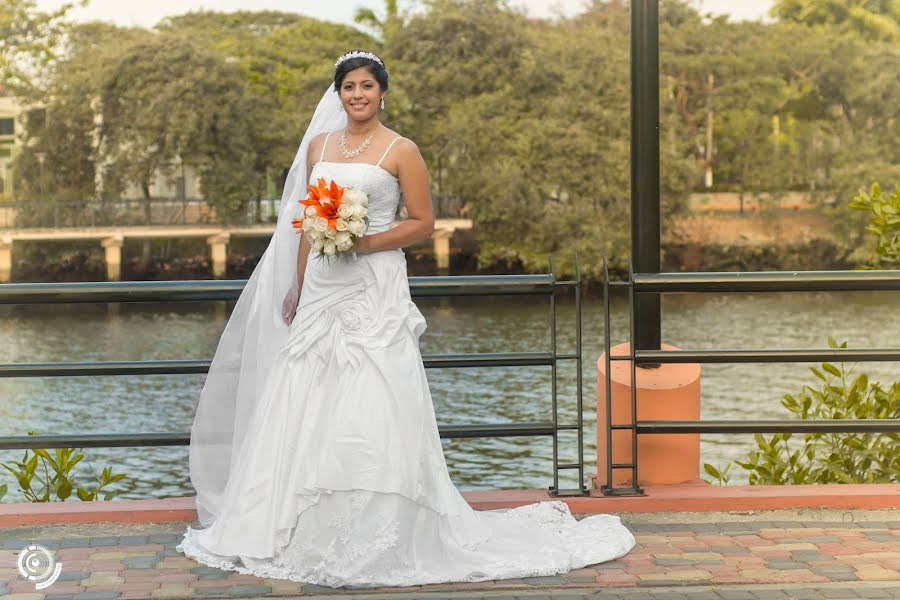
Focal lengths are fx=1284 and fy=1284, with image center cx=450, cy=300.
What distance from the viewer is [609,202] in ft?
136

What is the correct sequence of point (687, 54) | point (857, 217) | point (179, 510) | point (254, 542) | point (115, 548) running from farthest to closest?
point (687, 54), point (857, 217), point (179, 510), point (115, 548), point (254, 542)

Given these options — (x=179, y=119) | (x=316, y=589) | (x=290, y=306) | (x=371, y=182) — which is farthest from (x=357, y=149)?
(x=179, y=119)

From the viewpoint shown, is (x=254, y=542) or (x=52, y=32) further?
(x=52, y=32)

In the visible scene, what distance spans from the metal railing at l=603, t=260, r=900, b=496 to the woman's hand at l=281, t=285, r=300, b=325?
128 cm

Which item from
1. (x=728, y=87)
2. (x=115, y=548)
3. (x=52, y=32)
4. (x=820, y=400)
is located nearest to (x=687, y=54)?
(x=728, y=87)

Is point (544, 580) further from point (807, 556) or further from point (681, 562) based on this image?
point (807, 556)

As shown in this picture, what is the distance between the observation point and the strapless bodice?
15.1 ft

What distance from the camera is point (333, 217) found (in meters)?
4.49

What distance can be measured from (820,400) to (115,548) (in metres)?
3.95

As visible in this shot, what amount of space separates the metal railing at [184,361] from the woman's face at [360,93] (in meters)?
0.91

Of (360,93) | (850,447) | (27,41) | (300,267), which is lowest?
(850,447)

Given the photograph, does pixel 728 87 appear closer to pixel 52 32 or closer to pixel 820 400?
pixel 52 32

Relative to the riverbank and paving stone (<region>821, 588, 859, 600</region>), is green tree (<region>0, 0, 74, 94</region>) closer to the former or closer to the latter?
the riverbank
